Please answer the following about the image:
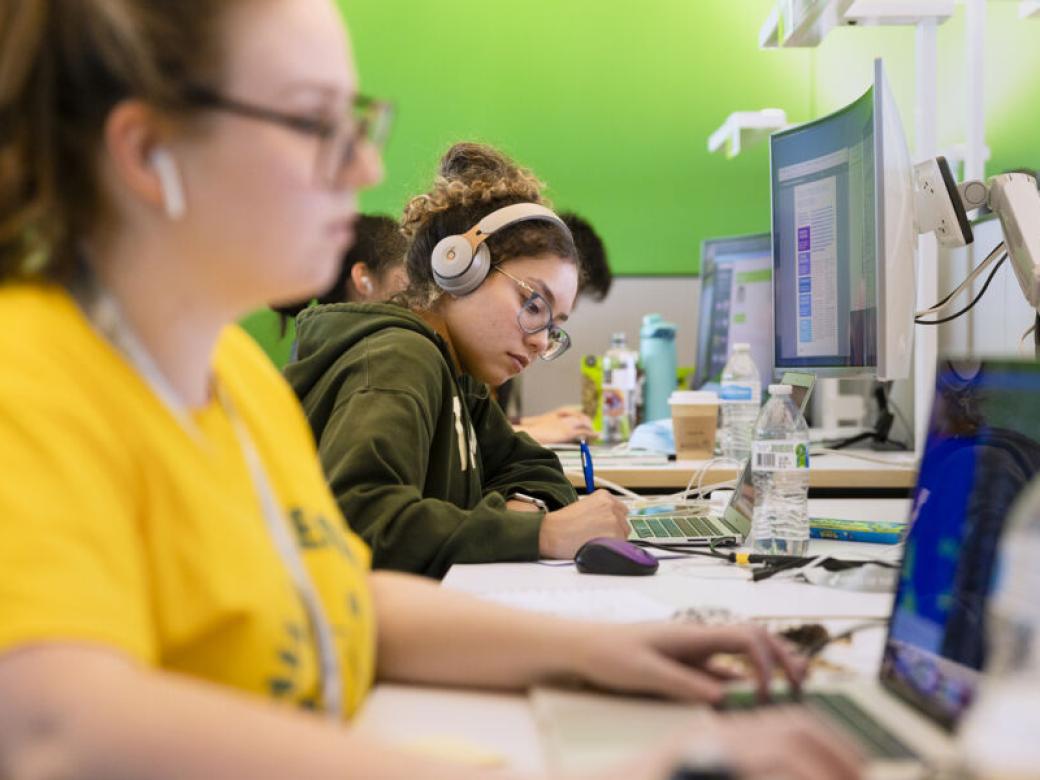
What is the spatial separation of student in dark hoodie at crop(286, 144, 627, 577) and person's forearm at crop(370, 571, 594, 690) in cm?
50

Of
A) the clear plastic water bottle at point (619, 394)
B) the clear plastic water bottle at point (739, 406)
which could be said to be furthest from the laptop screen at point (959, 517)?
the clear plastic water bottle at point (619, 394)

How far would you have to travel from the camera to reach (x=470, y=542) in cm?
142

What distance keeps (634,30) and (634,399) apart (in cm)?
160

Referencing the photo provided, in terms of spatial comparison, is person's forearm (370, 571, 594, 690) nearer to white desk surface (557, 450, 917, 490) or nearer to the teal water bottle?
white desk surface (557, 450, 917, 490)

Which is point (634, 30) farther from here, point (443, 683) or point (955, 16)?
point (443, 683)

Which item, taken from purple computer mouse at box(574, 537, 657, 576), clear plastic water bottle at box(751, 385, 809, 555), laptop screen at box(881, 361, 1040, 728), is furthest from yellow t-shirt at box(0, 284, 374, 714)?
clear plastic water bottle at box(751, 385, 809, 555)

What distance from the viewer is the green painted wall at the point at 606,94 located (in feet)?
14.0

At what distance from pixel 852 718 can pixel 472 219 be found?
50.0 inches

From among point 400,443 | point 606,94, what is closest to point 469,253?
point 400,443

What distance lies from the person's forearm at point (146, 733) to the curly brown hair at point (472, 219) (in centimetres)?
136

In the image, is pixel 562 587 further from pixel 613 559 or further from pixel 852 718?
pixel 852 718

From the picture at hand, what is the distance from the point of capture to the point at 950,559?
0.84 m

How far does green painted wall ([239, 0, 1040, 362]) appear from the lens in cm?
427

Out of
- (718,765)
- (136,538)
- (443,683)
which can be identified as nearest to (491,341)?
(443,683)
